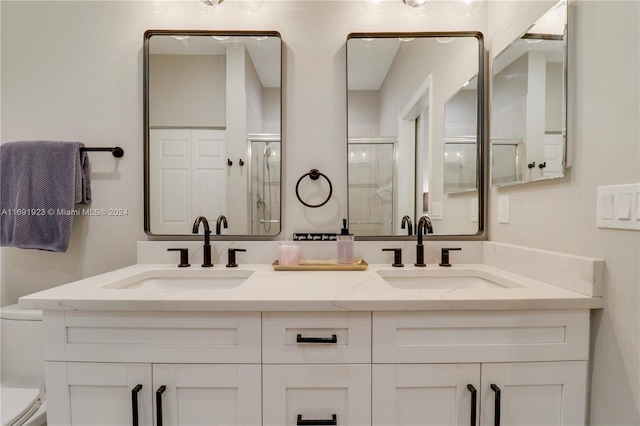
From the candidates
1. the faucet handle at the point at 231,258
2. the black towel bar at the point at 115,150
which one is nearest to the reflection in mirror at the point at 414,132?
the faucet handle at the point at 231,258

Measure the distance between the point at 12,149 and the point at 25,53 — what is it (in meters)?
0.48

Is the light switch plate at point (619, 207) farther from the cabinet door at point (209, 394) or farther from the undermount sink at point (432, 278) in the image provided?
the cabinet door at point (209, 394)

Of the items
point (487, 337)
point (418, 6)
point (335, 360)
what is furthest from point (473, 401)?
point (418, 6)

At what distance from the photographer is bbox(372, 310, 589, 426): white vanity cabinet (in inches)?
32.8

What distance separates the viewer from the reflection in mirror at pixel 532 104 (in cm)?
94

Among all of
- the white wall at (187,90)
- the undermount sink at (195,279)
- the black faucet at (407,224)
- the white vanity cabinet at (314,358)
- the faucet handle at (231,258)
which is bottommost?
the white vanity cabinet at (314,358)

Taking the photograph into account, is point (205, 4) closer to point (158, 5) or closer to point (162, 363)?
point (158, 5)

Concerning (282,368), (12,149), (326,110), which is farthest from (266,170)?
(12,149)

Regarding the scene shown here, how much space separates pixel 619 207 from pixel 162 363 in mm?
1321

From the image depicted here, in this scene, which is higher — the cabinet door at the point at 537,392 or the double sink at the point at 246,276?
the double sink at the point at 246,276

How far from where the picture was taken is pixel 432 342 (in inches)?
32.9

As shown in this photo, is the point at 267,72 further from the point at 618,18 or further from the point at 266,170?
the point at 618,18

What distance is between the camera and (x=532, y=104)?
1051 millimetres

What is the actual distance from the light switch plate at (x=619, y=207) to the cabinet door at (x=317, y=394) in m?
0.77
